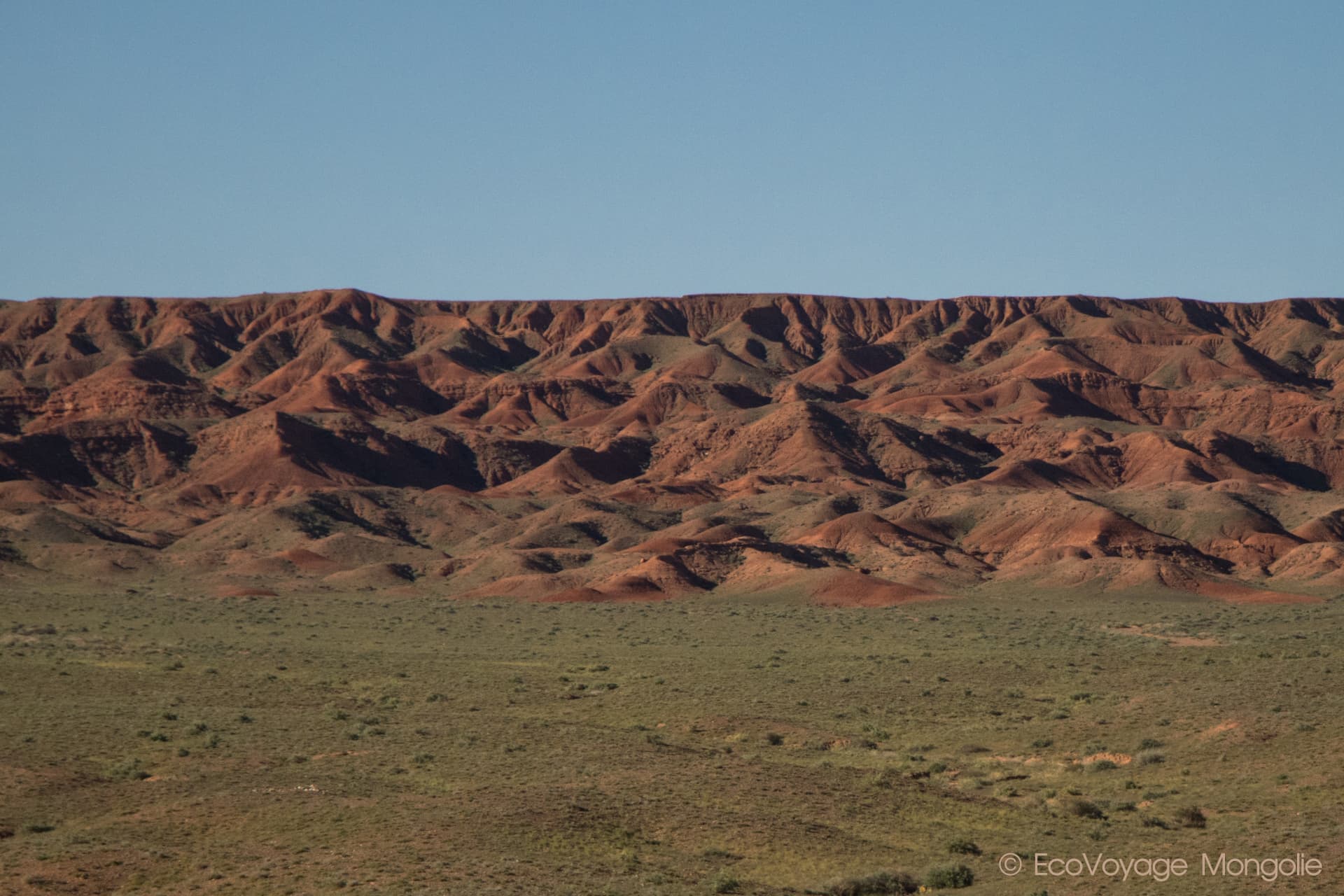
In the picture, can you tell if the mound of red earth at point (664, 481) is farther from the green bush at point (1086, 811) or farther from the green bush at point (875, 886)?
the green bush at point (875, 886)

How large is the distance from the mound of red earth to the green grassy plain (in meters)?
30.3

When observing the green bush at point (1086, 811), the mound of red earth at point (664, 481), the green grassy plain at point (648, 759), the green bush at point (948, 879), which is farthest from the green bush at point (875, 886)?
the mound of red earth at point (664, 481)

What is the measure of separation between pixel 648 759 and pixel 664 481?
344 feet

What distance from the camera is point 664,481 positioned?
5492 inches

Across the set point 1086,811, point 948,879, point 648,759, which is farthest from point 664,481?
point 948,879

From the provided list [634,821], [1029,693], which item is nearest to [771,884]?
[634,821]

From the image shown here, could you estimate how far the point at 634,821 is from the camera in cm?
2830

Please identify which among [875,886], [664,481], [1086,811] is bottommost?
[1086,811]

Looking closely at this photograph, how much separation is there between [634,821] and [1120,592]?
2556 inches

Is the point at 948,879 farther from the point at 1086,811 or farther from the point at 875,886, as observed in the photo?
the point at 1086,811

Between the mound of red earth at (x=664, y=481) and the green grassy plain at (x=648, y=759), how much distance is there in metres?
30.3

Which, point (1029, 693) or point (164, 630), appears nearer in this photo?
point (1029, 693)

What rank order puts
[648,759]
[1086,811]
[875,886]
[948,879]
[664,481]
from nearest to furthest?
[875,886] → [948,879] → [1086,811] → [648,759] → [664,481]

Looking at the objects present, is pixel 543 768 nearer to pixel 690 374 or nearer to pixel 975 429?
pixel 975 429
